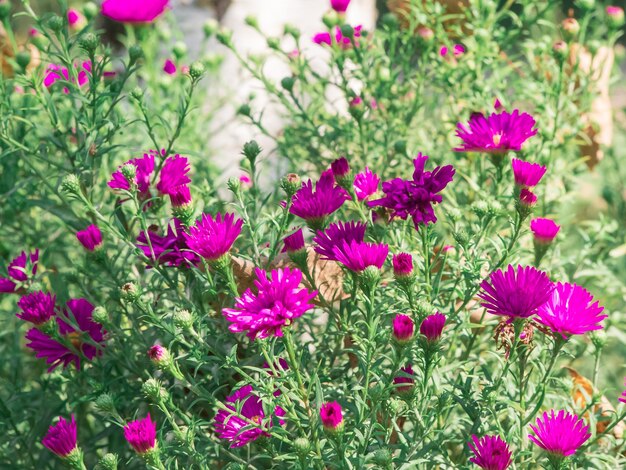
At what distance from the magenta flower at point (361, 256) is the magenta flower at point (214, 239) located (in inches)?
4.2

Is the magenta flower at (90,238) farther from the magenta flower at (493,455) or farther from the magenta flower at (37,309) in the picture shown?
the magenta flower at (493,455)

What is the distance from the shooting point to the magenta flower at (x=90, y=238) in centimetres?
103

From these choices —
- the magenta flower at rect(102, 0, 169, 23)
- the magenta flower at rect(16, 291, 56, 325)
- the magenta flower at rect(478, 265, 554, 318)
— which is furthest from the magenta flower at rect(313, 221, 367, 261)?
the magenta flower at rect(102, 0, 169, 23)

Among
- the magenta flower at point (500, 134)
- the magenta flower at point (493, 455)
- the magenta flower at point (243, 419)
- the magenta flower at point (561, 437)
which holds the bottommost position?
the magenta flower at point (243, 419)

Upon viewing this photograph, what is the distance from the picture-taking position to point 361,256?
2.73 ft

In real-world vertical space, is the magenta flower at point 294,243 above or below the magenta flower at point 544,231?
below

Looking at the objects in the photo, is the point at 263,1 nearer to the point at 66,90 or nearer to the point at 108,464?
the point at 66,90

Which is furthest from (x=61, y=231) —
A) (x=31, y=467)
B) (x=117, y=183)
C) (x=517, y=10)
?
(x=517, y=10)

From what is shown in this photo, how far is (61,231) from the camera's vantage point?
1650mm

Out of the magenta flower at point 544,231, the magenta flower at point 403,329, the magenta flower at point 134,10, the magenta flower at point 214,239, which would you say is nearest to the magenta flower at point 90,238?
the magenta flower at point 214,239

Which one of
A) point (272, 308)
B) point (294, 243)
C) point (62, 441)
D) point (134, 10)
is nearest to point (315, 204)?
point (294, 243)

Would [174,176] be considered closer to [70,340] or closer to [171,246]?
[171,246]

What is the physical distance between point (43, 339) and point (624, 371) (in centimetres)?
153

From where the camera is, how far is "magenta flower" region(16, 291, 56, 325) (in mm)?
989
